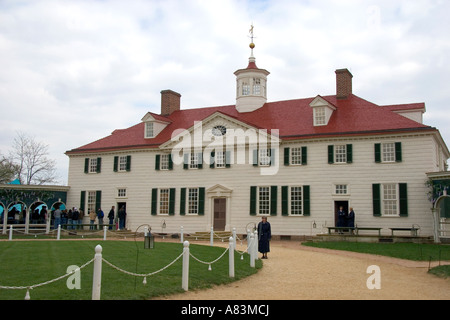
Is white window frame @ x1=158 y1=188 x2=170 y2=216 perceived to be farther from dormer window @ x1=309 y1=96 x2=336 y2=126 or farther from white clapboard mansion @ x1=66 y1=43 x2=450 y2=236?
dormer window @ x1=309 y1=96 x2=336 y2=126

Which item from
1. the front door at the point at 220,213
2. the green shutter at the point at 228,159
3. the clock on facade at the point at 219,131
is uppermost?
the clock on facade at the point at 219,131

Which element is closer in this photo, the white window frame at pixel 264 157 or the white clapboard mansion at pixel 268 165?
the white clapboard mansion at pixel 268 165

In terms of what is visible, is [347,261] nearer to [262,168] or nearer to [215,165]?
[262,168]

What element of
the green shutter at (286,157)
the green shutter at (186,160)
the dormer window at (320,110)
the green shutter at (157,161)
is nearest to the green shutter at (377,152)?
the dormer window at (320,110)

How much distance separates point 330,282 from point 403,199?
14.6m

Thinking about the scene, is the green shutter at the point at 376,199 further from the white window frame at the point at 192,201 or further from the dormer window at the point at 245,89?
the dormer window at the point at 245,89

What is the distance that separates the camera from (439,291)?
11406 mm

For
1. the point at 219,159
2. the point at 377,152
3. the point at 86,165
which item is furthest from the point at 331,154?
the point at 86,165

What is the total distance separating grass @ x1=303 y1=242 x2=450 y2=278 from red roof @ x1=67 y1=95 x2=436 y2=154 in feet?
21.7

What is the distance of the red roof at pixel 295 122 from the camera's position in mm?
27484

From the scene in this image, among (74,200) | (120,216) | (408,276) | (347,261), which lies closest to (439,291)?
(408,276)

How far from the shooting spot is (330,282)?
12.7 metres

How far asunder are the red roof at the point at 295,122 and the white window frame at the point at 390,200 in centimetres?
305

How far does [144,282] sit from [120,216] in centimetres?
2272
